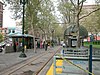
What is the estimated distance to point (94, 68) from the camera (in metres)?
9.13

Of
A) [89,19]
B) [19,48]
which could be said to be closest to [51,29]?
[89,19]

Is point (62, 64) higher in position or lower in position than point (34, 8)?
lower

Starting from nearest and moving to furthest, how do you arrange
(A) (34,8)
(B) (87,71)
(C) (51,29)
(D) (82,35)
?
1. (B) (87,71)
2. (D) (82,35)
3. (A) (34,8)
4. (C) (51,29)

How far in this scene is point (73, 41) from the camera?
33094mm

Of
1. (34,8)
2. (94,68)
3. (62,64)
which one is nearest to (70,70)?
(62,64)

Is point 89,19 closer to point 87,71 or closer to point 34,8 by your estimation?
point 34,8

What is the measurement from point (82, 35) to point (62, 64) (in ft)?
69.7

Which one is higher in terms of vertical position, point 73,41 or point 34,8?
point 34,8

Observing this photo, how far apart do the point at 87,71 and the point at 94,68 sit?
622 millimetres

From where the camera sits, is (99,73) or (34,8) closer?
(99,73)

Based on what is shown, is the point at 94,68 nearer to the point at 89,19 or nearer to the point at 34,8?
the point at 34,8

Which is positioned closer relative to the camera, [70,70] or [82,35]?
[70,70]

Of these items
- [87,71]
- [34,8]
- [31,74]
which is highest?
[34,8]

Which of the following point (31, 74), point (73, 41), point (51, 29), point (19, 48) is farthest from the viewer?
point (51, 29)
